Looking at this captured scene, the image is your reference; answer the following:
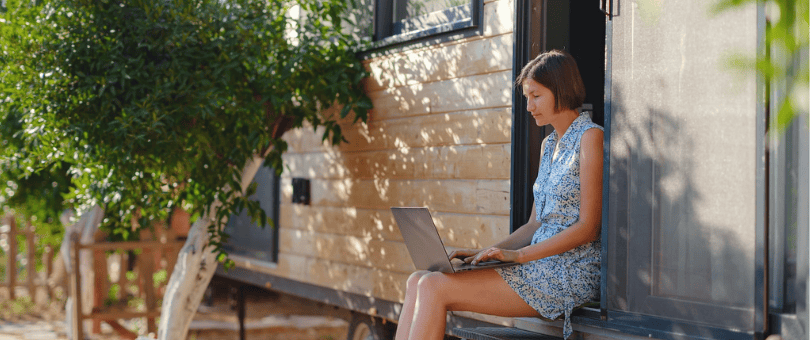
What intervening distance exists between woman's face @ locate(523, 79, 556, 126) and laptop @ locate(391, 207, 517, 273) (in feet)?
1.92

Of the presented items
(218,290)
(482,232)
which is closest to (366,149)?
(482,232)

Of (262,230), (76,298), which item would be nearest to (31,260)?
(76,298)

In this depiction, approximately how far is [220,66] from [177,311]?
5.61ft

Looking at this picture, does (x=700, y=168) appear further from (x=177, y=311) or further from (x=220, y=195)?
(x=177, y=311)

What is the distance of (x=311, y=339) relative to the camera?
673 cm

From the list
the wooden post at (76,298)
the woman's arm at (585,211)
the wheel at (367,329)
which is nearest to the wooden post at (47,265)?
the wooden post at (76,298)

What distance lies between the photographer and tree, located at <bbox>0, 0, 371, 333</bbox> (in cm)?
373

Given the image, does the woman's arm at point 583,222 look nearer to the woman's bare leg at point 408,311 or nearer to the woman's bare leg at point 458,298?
the woman's bare leg at point 458,298

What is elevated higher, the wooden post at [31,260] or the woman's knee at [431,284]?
the woman's knee at [431,284]

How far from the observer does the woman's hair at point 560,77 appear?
2666 millimetres

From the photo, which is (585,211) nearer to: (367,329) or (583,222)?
(583,222)

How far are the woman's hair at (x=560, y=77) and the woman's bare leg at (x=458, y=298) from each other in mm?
696

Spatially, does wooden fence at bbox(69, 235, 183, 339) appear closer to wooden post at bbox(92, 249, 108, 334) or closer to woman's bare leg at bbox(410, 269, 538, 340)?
wooden post at bbox(92, 249, 108, 334)

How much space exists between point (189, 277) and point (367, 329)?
118cm
